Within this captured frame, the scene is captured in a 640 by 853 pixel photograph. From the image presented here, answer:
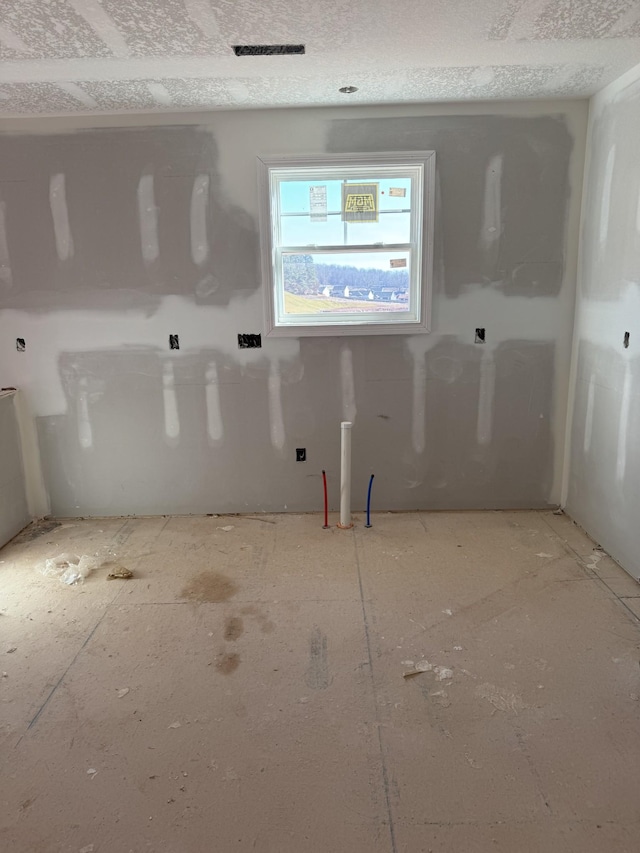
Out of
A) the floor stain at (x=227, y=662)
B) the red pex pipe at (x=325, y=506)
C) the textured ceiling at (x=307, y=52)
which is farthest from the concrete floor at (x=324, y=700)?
the textured ceiling at (x=307, y=52)

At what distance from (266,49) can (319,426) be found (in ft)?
7.44

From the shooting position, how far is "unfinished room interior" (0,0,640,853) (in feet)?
6.45

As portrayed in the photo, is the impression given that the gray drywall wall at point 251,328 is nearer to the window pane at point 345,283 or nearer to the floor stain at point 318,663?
the window pane at point 345,283

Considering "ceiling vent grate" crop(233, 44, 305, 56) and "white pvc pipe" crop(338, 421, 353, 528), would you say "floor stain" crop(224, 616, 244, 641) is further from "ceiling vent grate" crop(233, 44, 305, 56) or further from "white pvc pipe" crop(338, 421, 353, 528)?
"ceiling vent grate" crop(233, 44, 305, 56)

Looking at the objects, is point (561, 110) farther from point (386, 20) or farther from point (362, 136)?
point (386, 20)

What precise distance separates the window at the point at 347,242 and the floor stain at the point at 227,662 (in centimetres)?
214

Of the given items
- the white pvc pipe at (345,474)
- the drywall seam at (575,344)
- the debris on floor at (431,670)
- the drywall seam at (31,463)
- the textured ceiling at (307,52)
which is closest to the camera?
the textured ceiling at (307,52)

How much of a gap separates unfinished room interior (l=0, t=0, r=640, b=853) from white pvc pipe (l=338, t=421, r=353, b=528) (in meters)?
0.02

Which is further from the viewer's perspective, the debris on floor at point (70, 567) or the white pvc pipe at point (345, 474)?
the white pvc pipe at point (345, 474)

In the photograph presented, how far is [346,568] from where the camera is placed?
3336 millimetres

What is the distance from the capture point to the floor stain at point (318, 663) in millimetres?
2373

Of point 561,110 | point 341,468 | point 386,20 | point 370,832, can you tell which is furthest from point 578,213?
point 370,832

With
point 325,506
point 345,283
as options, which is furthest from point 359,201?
point 325,506

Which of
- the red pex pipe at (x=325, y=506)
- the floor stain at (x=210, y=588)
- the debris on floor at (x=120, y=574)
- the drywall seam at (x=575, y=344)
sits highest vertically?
the drywall seam at (x=575, y=344)
